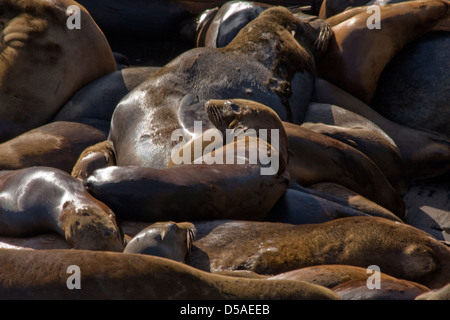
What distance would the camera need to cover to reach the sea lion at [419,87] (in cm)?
739

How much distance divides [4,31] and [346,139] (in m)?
2.97

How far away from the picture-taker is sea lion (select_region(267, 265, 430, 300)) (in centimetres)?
334

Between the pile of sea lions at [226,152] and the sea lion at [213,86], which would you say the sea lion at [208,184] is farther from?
the sea lion at [213,86]

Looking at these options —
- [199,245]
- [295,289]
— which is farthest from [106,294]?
[199,245]

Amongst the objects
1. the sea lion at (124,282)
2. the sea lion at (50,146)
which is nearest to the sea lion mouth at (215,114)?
the sea lion at (50,146)

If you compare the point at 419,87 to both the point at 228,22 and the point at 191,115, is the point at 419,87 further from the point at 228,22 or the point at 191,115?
the point at 191,115

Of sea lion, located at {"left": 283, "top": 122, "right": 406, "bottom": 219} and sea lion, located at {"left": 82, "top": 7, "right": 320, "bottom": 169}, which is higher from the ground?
sea lion, located at {"left": 82, "top": 7, "right": 320, "bottom": 169}

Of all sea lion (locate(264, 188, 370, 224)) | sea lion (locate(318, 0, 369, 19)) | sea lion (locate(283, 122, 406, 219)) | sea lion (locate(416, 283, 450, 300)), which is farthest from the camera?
sea lion (locate(318, 0, 369, 19))

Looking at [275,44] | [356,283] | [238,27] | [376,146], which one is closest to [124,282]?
[356,283]

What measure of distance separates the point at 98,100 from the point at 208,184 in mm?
2710

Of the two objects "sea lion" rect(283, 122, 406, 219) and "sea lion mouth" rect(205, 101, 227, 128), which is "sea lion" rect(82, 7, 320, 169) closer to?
"sea lion mouth" rect(205, 101, 227, 128)

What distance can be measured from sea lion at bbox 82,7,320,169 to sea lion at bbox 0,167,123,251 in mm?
1248

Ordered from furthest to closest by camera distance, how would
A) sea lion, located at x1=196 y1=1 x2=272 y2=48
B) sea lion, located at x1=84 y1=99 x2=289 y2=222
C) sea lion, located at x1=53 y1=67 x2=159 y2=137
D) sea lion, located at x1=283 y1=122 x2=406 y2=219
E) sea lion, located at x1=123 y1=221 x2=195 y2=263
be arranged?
sea lion, located at x1=196 y1=1 x2=272 y2=48 → sea lion, located at x1=53 y1=67 x2=159 y2=137 → sea lion, located at x1=283 y1=122 x2=406 y2=219 → sea lion, located at x1=84 y1=99 x2=289 y2=222 → sea lion, located at x1=123 y1=221 x2=195 y2=263

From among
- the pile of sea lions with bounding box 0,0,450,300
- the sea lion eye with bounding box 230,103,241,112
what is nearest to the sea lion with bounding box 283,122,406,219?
the pile of sea lions with bounding box 0,0,450,300
